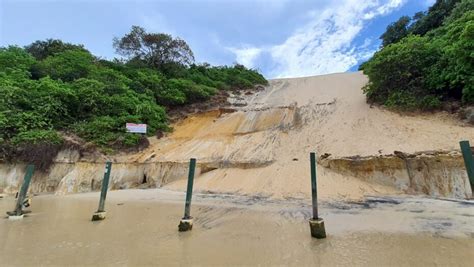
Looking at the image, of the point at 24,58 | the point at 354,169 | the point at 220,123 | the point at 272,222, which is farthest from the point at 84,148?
the point at 354,169

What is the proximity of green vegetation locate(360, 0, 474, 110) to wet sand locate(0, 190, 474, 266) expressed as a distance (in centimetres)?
711

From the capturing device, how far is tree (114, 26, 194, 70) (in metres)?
28.2

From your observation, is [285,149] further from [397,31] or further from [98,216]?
[397,31]

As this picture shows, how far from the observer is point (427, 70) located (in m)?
15.2

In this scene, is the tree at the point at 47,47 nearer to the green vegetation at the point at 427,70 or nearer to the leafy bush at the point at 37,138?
the leafy bush at the point at 37,138

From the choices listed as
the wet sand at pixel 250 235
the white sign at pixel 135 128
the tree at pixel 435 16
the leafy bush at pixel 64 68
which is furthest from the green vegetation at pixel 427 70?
the leafy bush at pixel 64 68

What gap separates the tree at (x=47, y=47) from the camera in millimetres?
26953

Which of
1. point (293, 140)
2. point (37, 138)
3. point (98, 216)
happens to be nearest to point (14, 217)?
point (98, 216)

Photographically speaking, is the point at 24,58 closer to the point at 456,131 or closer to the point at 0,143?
the point at 0,143

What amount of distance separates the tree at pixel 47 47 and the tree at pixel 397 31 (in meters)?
32.4

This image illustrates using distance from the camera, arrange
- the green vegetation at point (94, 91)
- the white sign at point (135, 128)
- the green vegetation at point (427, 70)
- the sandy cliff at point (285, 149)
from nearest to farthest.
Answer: the sandy cliff at point (285, 149), the green vegetation at point (427, 70), the green vegetation at point (94, 91), the white sign at point (135, 128)

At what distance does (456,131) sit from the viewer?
1210 centimetres

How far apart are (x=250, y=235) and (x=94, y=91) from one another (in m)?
16.3

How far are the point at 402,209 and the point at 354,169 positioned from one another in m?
3.69
